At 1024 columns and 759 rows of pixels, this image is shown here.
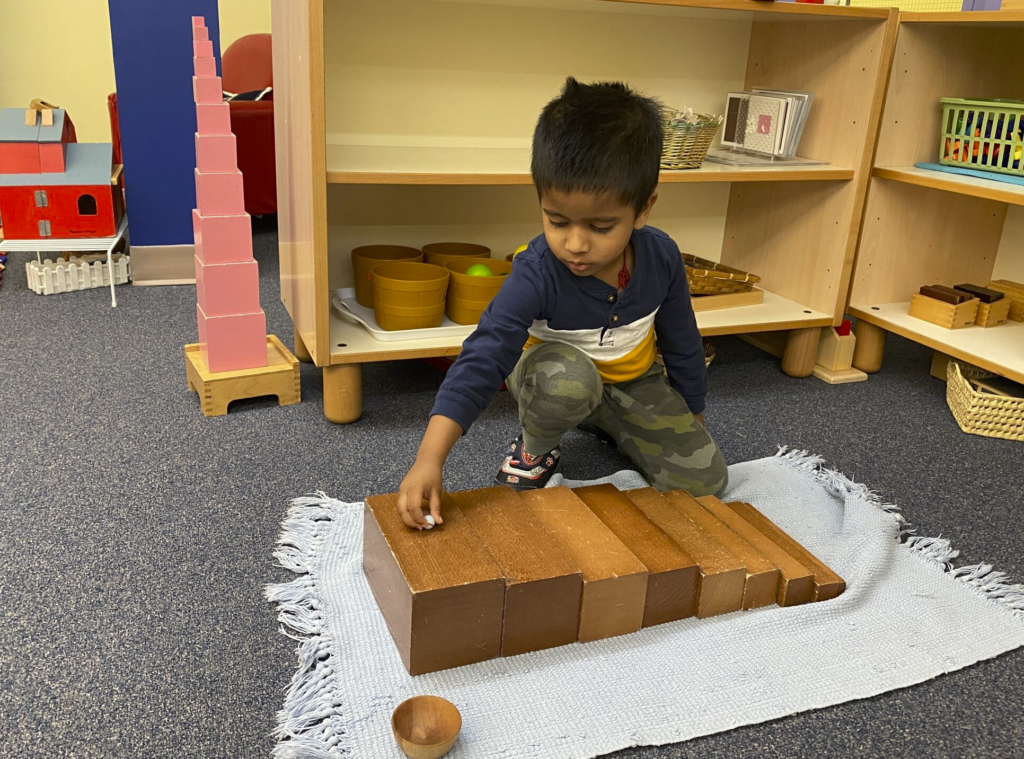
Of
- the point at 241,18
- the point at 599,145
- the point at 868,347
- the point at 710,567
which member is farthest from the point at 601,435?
the point at 241,18

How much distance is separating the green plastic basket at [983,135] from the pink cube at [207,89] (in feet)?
4.74

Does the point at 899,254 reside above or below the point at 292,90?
below

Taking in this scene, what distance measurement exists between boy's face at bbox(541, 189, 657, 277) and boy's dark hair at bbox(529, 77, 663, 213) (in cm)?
1

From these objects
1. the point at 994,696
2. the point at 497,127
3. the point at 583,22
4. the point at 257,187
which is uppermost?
the point at 583,22

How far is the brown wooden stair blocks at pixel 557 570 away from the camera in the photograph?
2.97 feet

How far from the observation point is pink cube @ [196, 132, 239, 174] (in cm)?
147

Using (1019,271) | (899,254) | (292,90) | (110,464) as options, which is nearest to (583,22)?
(292,90)

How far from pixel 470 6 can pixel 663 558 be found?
1.29 m

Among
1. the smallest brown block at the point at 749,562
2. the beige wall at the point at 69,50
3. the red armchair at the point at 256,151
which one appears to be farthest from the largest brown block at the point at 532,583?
the beige wall at the point at 69,50

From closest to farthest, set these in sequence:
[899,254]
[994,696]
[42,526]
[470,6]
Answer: [994,696]
[42,526]
[470,6]
[899,254]

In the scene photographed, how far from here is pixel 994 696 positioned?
0.95 m

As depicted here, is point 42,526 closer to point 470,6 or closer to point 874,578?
point 874,578

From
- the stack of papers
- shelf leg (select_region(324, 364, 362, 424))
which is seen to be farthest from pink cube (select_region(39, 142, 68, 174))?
the stack of papers

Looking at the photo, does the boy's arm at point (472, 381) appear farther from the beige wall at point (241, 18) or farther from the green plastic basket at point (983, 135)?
the beige wall at point (241, 18)
